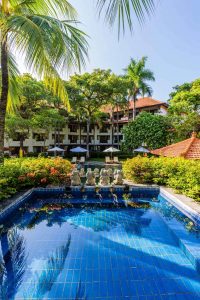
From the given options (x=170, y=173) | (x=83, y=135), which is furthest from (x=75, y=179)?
(x=83, y=135)

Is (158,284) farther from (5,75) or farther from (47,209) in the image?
(5,75)

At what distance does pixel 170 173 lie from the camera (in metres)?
11.2

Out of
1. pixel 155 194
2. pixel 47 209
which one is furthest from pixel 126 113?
pixel 47 209

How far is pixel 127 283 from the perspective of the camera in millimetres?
4098

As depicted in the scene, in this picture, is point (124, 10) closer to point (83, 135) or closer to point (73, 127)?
point (73, 127)

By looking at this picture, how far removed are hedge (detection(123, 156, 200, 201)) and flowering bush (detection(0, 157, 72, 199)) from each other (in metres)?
3.92

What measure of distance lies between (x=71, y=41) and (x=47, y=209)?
6263 millimetres

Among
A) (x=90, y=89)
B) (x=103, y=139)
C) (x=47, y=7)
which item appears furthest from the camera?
(x=103, y=139)

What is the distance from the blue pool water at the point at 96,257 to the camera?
12.7 feet

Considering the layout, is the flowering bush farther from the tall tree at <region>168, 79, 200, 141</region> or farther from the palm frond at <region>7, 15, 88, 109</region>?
the tall tree at <region>168, 79, 200, 141</region>

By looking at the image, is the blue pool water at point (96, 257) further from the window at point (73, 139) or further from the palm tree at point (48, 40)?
the window at point (73, 139)

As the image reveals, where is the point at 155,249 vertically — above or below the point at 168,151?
below

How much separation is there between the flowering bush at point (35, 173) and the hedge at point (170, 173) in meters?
3.92

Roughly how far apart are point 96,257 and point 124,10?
4882 millimetres
